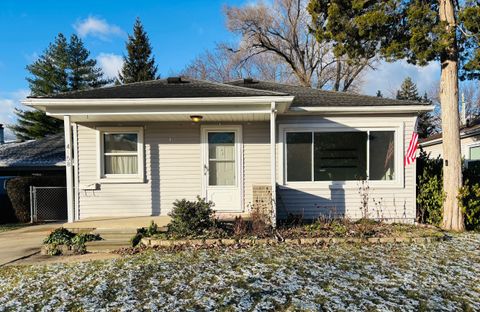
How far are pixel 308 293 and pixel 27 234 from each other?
6919 mm

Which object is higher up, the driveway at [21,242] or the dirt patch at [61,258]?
the dirt patch at [61,258]

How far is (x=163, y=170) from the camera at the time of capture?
7.96 metres

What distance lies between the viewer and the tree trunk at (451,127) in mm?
6648

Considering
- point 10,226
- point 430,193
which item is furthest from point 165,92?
point 430,193

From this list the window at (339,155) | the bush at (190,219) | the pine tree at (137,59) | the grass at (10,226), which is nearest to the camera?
the bush at (190,219)

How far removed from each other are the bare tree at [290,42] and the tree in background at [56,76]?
14364 millimetres

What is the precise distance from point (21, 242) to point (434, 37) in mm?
9762

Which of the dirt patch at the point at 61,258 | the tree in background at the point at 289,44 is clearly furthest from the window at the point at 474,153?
the dirt patch at the point at 61,258

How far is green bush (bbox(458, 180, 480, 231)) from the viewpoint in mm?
6621

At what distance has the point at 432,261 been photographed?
474 centimetres

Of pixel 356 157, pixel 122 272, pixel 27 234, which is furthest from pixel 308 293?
pixel 27 234

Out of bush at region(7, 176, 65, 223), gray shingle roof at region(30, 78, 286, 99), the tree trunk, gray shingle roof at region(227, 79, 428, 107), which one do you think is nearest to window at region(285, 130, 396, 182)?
gray shingle roof at region(227, 79, 428, 107)

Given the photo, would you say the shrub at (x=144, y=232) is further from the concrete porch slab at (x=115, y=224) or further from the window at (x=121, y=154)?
the window at (x=121, y=154)

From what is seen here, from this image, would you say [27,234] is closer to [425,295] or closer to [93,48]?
[425,295]
